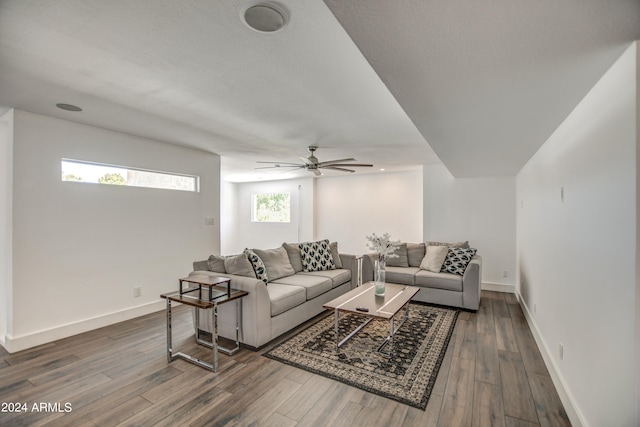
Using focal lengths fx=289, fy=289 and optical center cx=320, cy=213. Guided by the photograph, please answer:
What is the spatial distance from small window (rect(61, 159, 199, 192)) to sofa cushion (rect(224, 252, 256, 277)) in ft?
6.09

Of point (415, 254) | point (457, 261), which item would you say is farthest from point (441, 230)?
point (457, 261)

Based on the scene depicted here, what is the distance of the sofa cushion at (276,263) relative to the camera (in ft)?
12.5

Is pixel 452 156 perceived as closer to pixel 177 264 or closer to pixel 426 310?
pixel 426 310

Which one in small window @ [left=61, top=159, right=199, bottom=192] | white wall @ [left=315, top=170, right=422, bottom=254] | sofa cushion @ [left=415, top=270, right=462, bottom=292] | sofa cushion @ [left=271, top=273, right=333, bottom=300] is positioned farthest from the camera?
white wall @ [left=315, top=170, right=422, bottom=254]

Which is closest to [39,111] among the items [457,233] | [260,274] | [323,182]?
[260,274]

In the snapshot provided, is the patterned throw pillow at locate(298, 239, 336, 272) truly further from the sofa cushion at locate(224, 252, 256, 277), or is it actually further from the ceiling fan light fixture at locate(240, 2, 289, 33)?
the ceiling fan light fixture at locate(240, 2, 289, 33)

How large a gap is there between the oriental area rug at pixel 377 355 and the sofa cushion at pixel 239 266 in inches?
33.4

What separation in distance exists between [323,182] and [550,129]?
5.75m

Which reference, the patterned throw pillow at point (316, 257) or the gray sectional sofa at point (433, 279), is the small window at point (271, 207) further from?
the gray sectional sofa at point (433, 279)

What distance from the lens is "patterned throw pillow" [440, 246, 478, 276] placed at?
4383mm

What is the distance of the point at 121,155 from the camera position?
3744 millimetres

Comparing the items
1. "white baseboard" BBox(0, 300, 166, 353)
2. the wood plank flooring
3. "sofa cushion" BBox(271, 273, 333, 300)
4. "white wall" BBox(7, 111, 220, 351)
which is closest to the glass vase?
"sofa cushion" BBox(271, 273, 333, 300)

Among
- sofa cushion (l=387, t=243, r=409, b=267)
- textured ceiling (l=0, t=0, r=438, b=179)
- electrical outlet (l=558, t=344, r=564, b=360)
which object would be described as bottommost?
electrical outlet (l=558, t=344, r=564, b=360)

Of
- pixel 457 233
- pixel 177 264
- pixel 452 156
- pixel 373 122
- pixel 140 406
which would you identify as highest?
pixel 373 122
